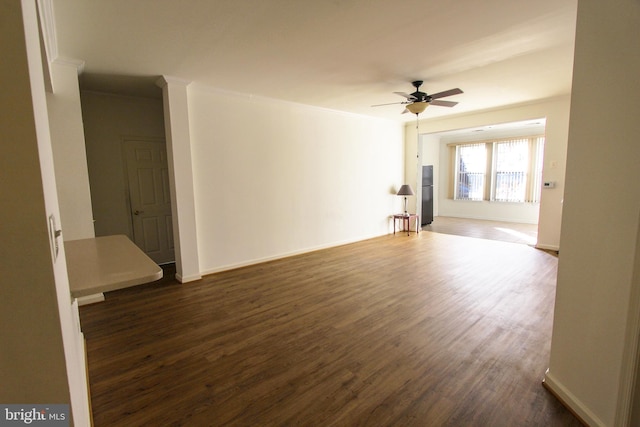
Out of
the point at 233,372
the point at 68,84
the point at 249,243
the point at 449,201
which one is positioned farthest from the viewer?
the point at 449,201

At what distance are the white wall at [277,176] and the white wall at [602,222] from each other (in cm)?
390

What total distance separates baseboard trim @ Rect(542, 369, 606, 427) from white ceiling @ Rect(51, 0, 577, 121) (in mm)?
2719

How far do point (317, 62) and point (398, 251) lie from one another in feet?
12.0

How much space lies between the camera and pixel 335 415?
1749 millimetres

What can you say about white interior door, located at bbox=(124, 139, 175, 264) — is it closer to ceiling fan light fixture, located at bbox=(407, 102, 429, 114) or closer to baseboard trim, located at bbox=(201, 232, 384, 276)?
baseboard trim, located at bbox=(201, 232, 384, 276)

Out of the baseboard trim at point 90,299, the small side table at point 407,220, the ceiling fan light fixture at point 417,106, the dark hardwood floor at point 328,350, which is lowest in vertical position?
the dark hardwood floor at point 328,350

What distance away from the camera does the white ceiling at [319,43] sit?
7.32ft

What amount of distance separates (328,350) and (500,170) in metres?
8.60

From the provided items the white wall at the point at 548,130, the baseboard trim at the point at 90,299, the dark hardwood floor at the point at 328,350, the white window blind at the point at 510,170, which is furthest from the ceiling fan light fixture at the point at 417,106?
the white window blind at the point at 510,170

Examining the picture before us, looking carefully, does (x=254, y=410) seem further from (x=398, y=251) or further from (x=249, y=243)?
(x=398, y=251)

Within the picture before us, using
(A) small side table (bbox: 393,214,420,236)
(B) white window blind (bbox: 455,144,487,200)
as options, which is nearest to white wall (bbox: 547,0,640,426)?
(A) small side table (bbox: 393,214,420,236)

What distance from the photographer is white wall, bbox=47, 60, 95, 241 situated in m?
3.16

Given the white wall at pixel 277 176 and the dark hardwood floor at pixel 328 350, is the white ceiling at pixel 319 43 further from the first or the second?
the dark hardwood floor at pixel 328 350

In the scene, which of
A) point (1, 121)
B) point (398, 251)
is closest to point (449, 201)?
point (398, 251)
